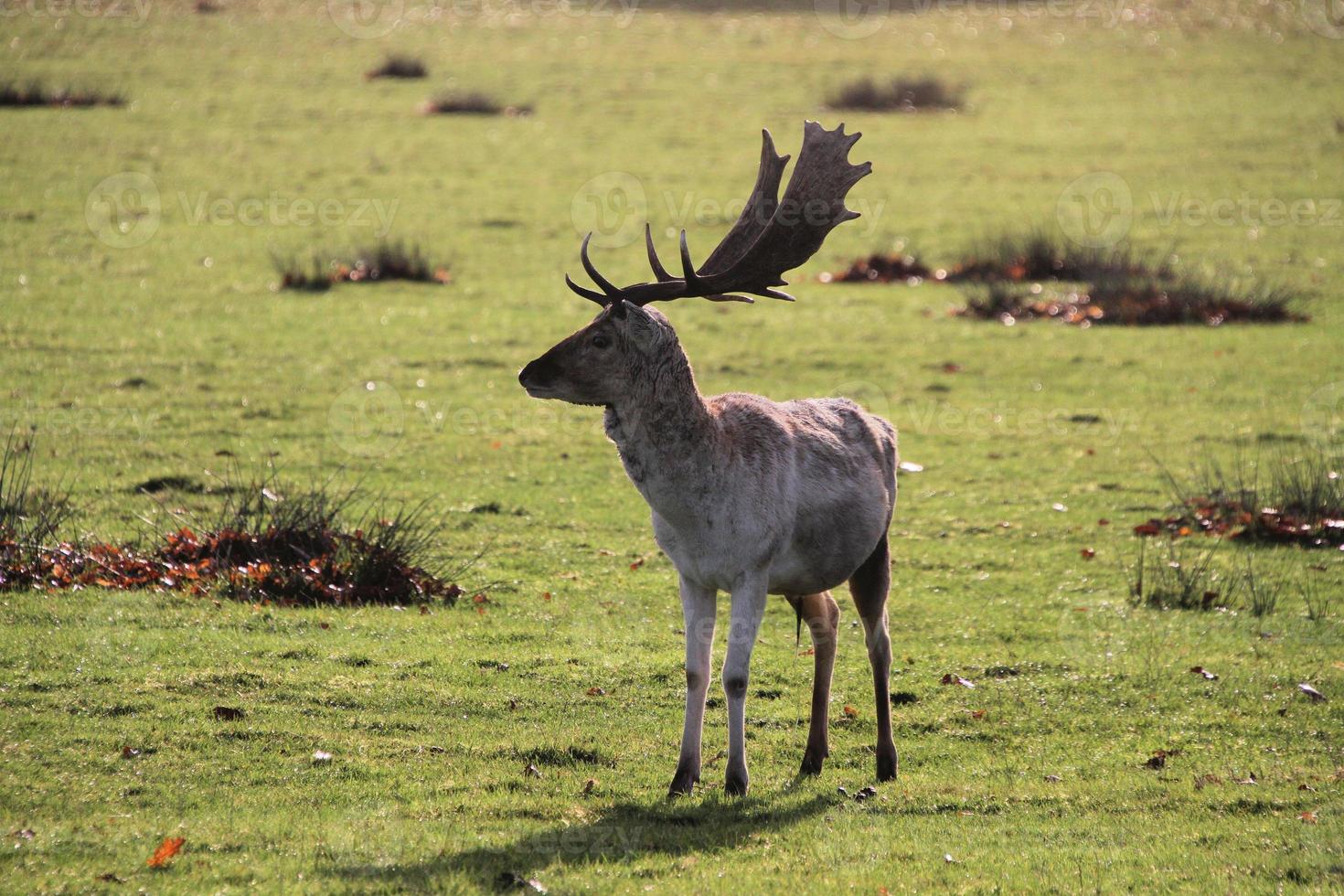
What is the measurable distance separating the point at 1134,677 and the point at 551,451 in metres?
9.50

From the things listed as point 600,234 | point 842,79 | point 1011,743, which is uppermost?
point 842,79

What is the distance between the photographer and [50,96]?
4141 cm

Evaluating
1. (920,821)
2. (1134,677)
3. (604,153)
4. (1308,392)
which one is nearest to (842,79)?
(604,153)

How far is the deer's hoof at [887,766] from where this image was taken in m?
9.70

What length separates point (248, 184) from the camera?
35.0 metres

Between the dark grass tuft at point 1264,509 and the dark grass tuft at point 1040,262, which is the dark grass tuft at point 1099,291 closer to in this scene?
the dark grass tuft at point 1040,262

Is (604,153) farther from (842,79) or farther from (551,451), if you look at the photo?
(551,451)
